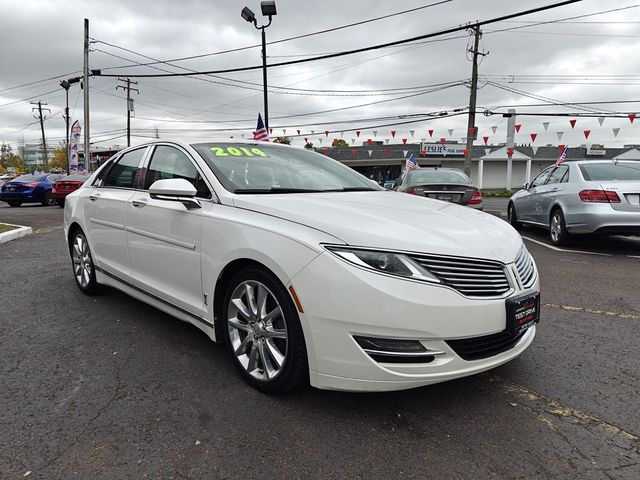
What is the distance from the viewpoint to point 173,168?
3.53 meters

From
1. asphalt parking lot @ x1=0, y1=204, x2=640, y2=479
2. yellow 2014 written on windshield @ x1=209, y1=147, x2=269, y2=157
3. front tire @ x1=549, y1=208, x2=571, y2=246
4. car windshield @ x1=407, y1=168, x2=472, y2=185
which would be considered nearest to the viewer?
asphalt parking lot @ x1=0, y1=204, x2=640, y2=479

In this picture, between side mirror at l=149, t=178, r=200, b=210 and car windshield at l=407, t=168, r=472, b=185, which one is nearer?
side mirror at l=149, t=178, r=200, b=210

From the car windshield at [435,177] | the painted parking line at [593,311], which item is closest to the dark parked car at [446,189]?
the car windshield at [435,177]

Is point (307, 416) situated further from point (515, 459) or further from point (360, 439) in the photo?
point (515, 459)

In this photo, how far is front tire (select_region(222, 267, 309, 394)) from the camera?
2441 mm

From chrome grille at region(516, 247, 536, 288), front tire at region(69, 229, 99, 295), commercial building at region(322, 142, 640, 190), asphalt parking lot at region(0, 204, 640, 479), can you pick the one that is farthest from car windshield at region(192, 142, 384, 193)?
commercial building at region(322, 142, 640, 190)

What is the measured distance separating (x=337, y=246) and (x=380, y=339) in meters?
0.50

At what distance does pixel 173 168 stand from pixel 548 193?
7.09 m

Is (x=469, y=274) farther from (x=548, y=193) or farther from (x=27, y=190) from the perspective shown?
(x=27, y=190)

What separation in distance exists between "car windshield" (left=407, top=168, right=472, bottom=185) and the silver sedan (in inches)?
58.4

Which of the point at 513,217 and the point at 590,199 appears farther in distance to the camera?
the point at 513,217

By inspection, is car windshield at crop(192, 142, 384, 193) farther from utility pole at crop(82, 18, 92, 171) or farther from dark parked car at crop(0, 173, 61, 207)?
utility pole at crop(82, 18, 92, 171)

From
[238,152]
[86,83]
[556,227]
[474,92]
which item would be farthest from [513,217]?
[86,83]

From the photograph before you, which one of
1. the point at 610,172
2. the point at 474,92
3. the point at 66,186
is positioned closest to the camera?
the point at 610,172
